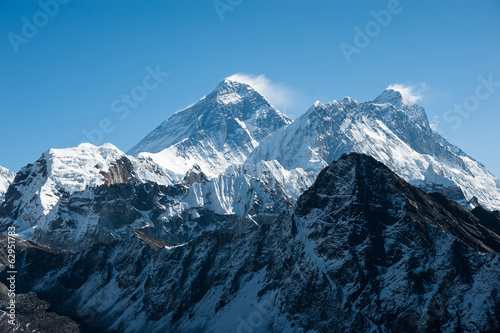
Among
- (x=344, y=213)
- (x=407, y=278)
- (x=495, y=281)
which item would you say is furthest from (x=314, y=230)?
(x=495, y=281)

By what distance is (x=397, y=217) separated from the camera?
174 meters

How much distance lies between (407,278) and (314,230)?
4462 centimetres

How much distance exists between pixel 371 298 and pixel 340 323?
12027mm

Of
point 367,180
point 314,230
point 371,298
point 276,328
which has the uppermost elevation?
point 367,180

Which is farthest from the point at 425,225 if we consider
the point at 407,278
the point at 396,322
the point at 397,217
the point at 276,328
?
the point at 276,328

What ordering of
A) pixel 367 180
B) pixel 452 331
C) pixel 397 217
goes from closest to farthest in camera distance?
pixel 452 331, pixel 397 217, pixel 367 180

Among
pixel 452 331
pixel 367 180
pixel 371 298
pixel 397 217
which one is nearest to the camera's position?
pixel 452 331

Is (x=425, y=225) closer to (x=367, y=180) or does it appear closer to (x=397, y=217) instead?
(x=397, y=217)

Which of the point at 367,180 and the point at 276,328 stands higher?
the point at 367,180

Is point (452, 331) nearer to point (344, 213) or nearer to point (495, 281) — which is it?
point (495, 281)

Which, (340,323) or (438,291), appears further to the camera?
(340,323)

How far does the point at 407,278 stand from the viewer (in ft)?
502

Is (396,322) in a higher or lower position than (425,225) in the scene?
lower

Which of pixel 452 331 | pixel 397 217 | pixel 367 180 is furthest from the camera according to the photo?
pixel 367 180
